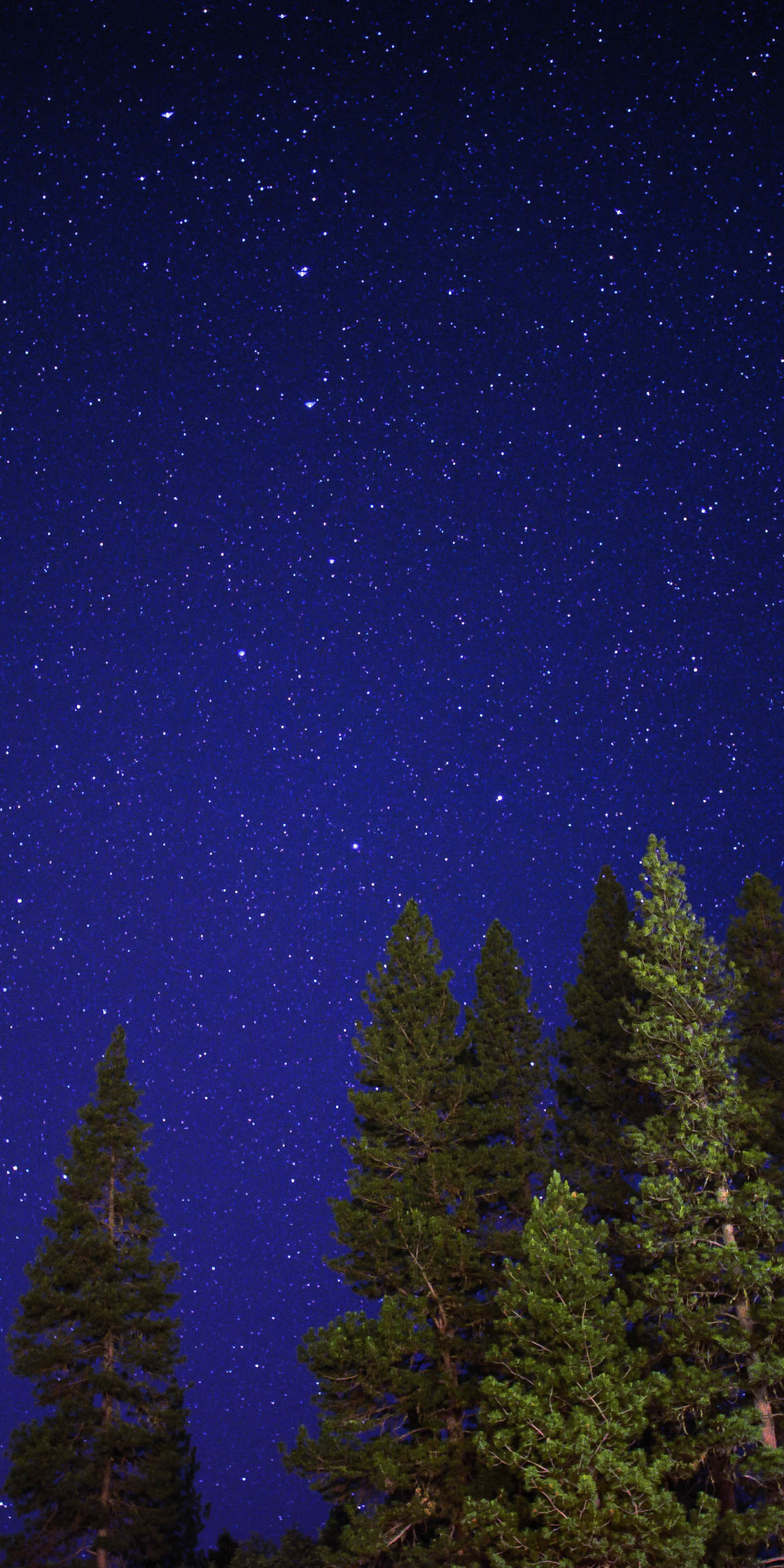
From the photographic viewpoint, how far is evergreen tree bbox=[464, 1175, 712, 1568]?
41.2 feet

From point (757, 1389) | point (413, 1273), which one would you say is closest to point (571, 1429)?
point (757, 1389)

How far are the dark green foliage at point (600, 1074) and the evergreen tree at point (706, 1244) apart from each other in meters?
4.20

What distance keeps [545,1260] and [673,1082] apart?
353 cm

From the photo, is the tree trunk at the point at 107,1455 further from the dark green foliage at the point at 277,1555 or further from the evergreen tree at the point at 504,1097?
the dark green foliage at the point at 277,1555

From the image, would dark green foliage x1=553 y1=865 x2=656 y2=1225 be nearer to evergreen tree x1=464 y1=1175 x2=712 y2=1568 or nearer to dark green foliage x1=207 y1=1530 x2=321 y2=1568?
evergreen tree x1=464 y1=1175 x2=712 y2=1568

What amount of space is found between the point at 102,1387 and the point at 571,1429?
1241 cm

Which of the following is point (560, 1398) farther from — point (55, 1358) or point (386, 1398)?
point (55, 1358)

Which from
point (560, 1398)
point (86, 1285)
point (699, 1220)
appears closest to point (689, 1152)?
point (699, 1220)

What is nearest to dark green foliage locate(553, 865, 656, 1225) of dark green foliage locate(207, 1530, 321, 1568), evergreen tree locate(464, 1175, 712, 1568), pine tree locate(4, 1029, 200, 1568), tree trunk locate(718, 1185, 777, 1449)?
tree trunk locate(718, 1185, 777, 1449)

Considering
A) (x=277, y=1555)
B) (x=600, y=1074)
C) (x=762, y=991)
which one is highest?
(x=762, y=991)

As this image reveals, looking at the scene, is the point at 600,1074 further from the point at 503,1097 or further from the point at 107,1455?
the point at 107,1455

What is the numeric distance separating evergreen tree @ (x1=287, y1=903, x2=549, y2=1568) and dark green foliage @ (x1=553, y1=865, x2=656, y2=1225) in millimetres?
1923

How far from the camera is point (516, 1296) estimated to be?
1445 centimetres

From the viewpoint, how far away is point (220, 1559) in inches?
1286
